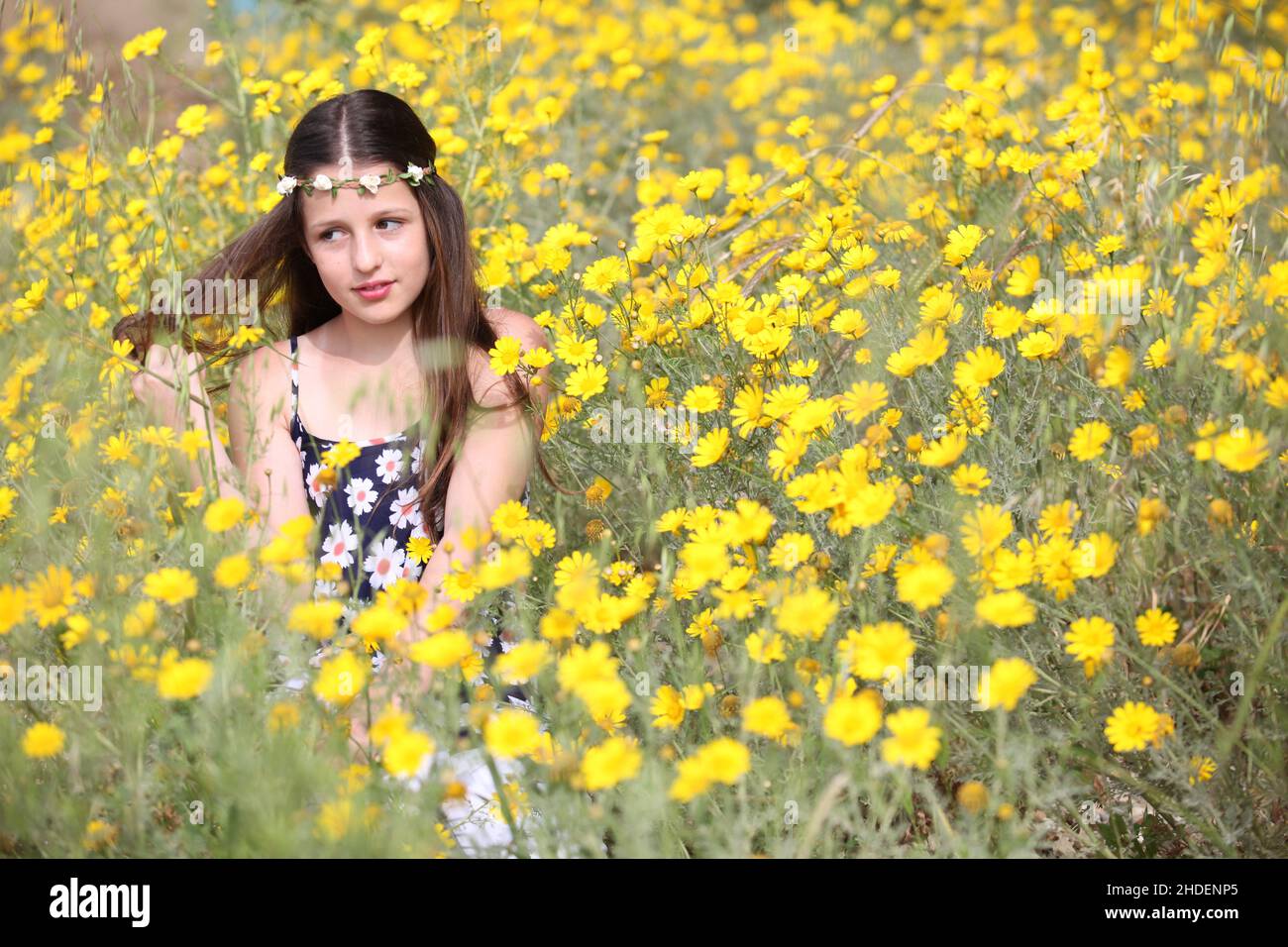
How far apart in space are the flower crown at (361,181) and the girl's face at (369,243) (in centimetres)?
1

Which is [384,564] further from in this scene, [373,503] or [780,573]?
[780,573]

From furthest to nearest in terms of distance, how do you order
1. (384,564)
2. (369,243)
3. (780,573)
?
(384,564)
(369,243)
(780,573)

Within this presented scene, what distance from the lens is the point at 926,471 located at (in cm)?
199

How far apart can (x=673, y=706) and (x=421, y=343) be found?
0.98 meters

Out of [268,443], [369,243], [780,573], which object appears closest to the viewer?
[780,573]

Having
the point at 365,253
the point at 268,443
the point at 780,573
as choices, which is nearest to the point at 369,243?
the point at 365,253

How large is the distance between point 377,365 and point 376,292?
9.5 inches

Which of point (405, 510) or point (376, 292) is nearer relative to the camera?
point (376, 292)

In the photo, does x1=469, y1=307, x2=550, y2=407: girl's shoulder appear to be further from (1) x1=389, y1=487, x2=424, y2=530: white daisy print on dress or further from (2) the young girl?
(1) x1=389, y1=487, x2=424, y2=530: white daisy print on dress

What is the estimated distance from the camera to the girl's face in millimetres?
2246

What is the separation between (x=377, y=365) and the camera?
97.0 inches

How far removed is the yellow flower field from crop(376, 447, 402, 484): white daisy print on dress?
0.96 feet

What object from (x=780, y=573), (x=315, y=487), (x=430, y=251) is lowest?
(x=780, y=573)
